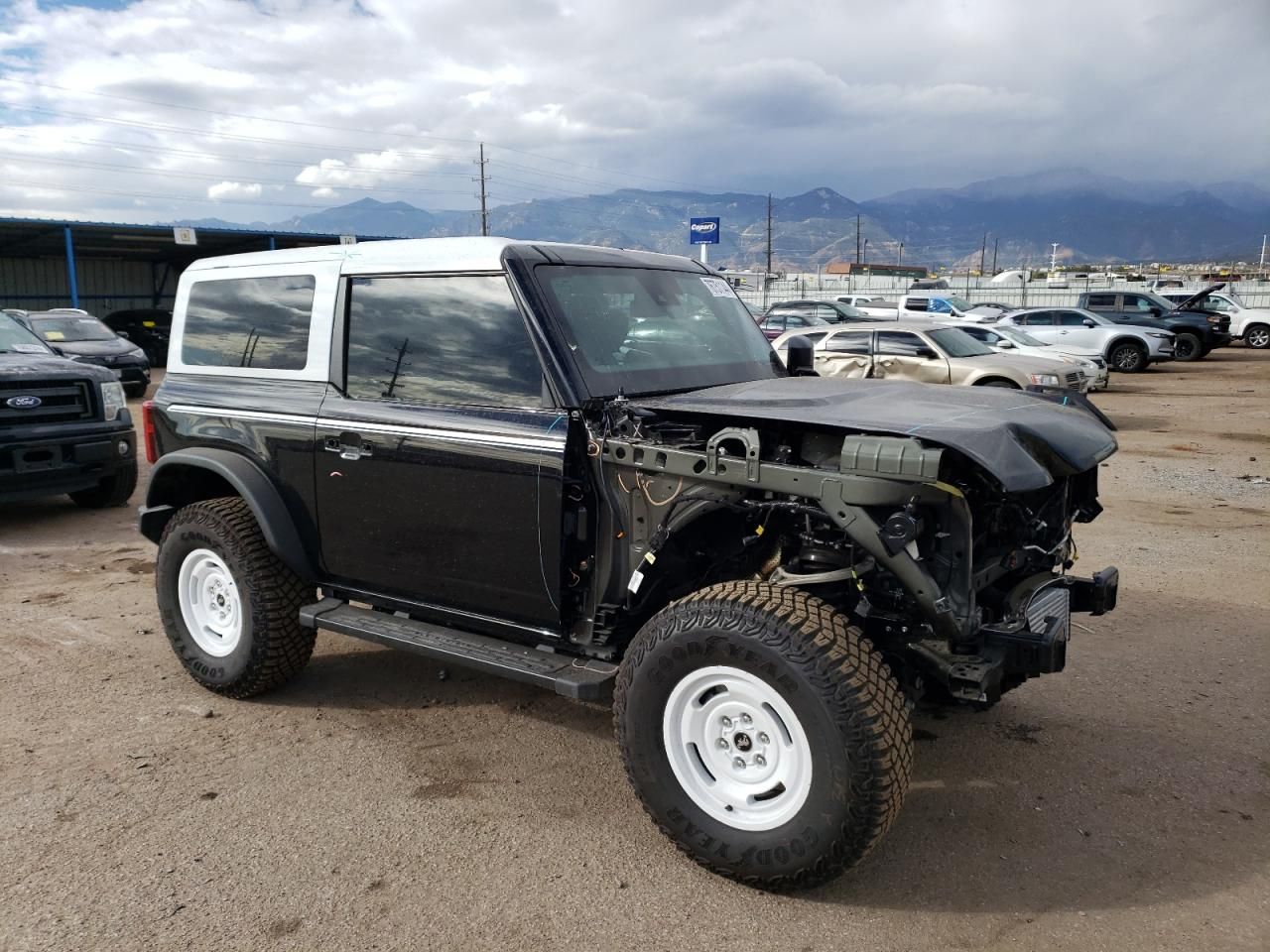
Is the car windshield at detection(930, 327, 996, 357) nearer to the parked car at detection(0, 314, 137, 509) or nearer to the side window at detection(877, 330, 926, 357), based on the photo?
the side window at detection(877, 330, 926, 357)

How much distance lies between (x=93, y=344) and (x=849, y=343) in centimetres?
1383

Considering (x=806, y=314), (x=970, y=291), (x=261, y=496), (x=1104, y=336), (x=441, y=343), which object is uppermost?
(x=970, y=291)

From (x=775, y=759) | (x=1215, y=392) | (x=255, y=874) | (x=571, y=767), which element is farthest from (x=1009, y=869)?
(x=1215, y=392)

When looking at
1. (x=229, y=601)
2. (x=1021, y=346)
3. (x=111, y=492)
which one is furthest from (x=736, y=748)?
(x=1021, y=346)

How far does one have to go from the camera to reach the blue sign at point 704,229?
109 feet

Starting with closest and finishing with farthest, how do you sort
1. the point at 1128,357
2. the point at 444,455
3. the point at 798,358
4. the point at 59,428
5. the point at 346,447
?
the point at 444,455
the point at 346,447
the point at 798,358
the point at 59,428
the point at 1128,357

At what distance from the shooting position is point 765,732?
10.1 ft

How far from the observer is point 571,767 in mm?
3939

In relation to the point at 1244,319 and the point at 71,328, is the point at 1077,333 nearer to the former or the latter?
the point at 1244,319

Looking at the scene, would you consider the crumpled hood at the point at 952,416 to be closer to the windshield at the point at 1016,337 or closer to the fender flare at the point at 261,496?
the fender flare at the point at 261,496

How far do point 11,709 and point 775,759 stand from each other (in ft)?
12.1

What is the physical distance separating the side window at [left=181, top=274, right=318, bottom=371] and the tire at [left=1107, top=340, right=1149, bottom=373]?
22.9 m

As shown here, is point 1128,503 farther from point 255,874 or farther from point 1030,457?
point 255,874

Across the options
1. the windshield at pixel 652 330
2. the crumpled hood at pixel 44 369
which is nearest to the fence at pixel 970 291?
the crumpled hood at pixel 44 369
